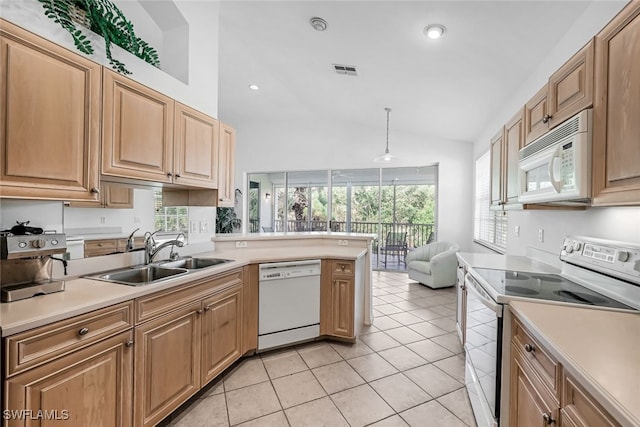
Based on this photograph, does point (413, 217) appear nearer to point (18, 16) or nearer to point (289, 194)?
point (289, 194)

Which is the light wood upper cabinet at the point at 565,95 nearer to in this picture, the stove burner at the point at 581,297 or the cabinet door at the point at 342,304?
the stove burner at the point at 581,297

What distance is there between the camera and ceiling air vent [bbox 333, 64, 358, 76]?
11.4 feet

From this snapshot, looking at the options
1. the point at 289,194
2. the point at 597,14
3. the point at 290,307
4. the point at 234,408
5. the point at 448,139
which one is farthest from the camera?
the point at 289,194

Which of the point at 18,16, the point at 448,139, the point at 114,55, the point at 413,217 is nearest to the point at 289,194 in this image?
the point at 413,217

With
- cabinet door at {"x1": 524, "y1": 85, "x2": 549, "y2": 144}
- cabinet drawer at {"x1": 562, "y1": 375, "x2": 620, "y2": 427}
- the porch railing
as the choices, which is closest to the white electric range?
cabinet drawer at {"x1": 562, "y1": 375, "x2": 620, "y2": 427}

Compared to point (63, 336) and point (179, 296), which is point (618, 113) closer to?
point (179, 296)

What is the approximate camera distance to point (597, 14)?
175 cm

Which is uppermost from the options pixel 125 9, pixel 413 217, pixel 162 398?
pixel 125 9

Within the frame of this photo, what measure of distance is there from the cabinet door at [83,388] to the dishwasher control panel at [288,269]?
1.13 meters

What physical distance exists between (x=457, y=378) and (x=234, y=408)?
1683mm

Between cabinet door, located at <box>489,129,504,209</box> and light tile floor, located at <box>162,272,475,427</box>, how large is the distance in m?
1.45

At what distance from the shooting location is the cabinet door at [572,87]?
1.32 metres

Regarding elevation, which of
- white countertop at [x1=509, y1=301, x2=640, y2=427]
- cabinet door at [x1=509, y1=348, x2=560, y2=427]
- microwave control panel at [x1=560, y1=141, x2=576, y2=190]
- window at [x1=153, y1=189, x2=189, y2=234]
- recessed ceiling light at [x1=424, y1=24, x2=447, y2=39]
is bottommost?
cabinet door at [x1=509, y1=348, x2=560, y2=427]

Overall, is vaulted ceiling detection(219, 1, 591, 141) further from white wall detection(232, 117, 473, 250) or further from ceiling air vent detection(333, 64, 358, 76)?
white wall detection(232, 117, 473, 250)
